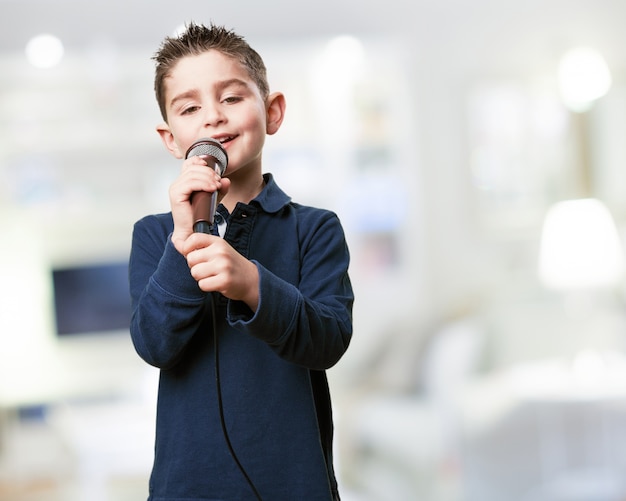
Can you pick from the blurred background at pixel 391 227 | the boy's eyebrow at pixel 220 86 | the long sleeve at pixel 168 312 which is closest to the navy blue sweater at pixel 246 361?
the long sleeve at pixel 168 312

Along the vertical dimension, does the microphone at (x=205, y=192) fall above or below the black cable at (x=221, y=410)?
above

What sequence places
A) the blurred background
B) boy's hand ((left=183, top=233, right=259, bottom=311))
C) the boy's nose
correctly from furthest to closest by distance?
the blurred background < the boy's nose < boy's hand ((left=183, top=233, right=259, bottom=311))

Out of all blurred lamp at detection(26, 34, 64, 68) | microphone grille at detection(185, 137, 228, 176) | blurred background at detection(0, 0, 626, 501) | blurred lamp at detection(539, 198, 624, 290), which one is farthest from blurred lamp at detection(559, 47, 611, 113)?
microphone grille at detection(185, 137, 228, 176)

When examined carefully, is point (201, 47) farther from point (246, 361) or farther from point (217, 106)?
point (246, 361)

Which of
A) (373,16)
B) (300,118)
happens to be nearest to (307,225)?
(300,118)

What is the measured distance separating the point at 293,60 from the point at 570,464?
5.80ft

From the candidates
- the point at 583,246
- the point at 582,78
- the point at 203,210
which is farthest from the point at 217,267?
the point at 582,78

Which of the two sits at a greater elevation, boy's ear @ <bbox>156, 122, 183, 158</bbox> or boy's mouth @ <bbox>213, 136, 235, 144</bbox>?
boy's ear @ <bbox>156, 122, 183, 158</bbox>

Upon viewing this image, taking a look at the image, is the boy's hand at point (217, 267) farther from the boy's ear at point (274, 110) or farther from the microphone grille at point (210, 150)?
the boy's ear at point (274, 110)

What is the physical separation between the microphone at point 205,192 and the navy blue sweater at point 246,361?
41 millimetres

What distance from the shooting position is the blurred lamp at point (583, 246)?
3408 millimetres

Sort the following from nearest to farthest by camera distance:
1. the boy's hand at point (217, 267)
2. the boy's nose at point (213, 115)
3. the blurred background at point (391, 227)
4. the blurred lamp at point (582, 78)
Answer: the boy's hand at point (217, 267), the boy's nose at point (213, 115), the blurred background at point (391, 227), the blurred lamp at point (582, 78)

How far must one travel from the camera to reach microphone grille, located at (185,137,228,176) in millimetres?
797

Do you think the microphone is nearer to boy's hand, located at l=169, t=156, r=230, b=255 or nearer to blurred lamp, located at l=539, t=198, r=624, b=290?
boy's hand, located at l=169, t=156, r=230, b=255
